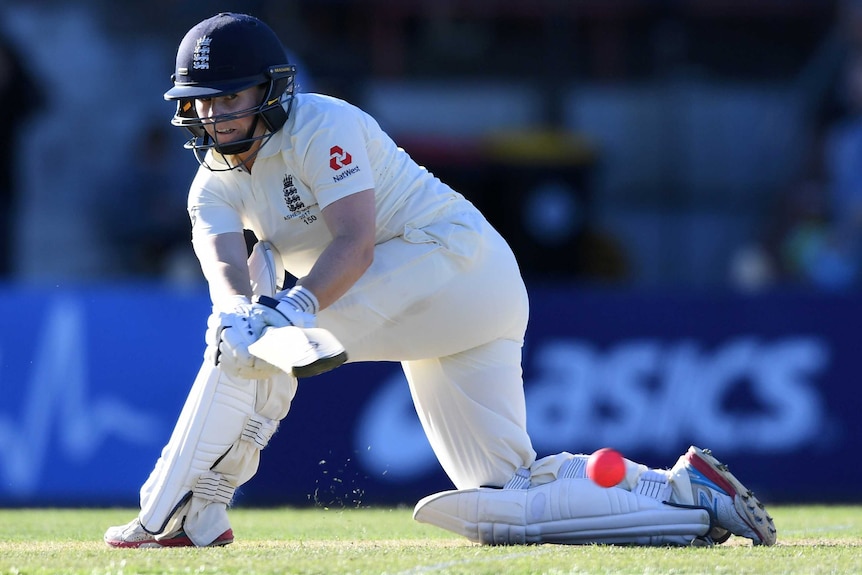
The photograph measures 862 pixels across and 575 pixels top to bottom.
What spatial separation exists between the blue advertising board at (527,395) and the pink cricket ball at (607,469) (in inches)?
137

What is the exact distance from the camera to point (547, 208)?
12336mm

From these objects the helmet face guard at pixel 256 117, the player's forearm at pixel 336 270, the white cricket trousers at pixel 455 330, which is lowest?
the white cricket trousers at pixel 455 330

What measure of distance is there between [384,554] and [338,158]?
1218 mm

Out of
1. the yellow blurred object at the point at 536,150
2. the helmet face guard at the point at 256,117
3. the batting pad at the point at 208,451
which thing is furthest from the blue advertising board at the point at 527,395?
the yellow blurred object at the point at 536,150

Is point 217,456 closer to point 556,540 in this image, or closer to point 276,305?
point 276,305

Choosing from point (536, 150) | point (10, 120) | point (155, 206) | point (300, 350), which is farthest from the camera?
point (536, 150)

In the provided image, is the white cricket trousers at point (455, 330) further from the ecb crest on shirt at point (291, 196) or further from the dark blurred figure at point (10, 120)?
the dark blurred figure at point (10, 120)

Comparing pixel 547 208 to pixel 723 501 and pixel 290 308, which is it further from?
pixel 290 308

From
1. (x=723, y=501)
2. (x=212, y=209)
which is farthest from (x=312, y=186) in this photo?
(x=723, y=501)

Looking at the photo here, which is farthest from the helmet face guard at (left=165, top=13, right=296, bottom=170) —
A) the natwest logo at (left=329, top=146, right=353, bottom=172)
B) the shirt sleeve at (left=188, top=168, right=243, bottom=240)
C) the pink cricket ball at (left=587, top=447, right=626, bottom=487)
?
the pink cricket ball at (left=587, top=447, right=626, bottom=487)

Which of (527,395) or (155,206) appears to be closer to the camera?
(527,395)

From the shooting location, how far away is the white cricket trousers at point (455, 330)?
461 cm

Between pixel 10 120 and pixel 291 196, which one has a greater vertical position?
pixel 10 120

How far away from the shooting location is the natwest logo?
439 cm
